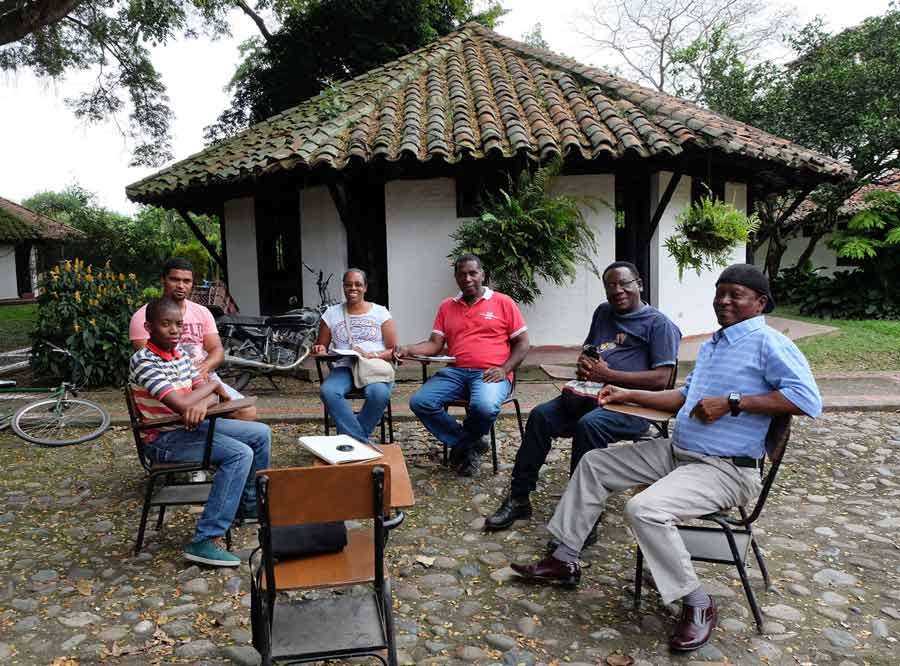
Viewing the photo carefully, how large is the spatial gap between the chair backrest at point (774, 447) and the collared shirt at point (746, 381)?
0.13 ft

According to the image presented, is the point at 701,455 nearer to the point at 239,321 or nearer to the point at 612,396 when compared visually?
the point at 612,396

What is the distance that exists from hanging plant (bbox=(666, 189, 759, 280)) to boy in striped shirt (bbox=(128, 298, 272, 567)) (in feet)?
18.9

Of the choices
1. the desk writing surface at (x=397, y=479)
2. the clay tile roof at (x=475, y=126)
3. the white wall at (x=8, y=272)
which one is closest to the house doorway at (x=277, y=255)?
the clay tile roof at (x=475, y=126)

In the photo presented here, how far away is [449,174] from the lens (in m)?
8.92

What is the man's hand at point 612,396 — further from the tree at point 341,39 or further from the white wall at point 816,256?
the white wall at point 816,256

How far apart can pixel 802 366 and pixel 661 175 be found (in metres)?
7.02

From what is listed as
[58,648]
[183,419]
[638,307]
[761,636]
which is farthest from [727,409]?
[58,648]

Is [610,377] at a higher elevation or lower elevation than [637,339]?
lower

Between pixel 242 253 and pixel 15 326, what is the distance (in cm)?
1133

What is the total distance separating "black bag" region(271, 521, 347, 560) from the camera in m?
2.56

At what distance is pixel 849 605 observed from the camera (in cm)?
309

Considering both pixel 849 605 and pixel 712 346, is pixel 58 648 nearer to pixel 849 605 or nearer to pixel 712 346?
pixel 712 346

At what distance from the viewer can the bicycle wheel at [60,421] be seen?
6.13 meters

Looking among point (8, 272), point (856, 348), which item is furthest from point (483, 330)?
A: point (8, 272)
